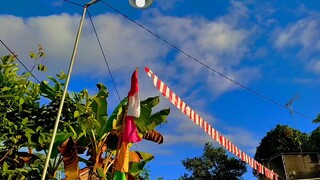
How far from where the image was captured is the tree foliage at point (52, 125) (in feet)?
19.6

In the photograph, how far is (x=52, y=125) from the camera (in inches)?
270

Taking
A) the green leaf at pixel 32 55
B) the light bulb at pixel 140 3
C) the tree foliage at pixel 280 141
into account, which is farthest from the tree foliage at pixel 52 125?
the tree foliage at pixel 280 141

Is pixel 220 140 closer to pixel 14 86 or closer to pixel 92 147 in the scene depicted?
pixel 92 147

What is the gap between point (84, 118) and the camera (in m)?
7.10

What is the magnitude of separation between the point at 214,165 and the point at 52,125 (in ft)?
113

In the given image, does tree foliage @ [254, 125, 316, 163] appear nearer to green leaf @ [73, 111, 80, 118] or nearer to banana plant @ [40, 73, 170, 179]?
banana plant @ [40, 73, 170, 179]

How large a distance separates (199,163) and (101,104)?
1255 inches

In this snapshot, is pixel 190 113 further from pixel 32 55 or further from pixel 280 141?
pixel 280 141

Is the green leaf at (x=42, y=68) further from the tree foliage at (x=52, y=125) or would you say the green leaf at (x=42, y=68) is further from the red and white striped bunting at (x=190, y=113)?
the red and white striped bunting at (x=190, y=113)

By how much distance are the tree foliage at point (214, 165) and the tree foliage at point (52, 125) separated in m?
29.5

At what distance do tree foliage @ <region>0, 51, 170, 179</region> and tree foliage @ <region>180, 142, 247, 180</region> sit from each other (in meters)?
29.5

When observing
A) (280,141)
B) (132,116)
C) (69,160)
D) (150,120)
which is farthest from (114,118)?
(280,141)

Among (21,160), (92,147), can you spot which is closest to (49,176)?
(21,160)

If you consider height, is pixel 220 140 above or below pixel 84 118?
above
